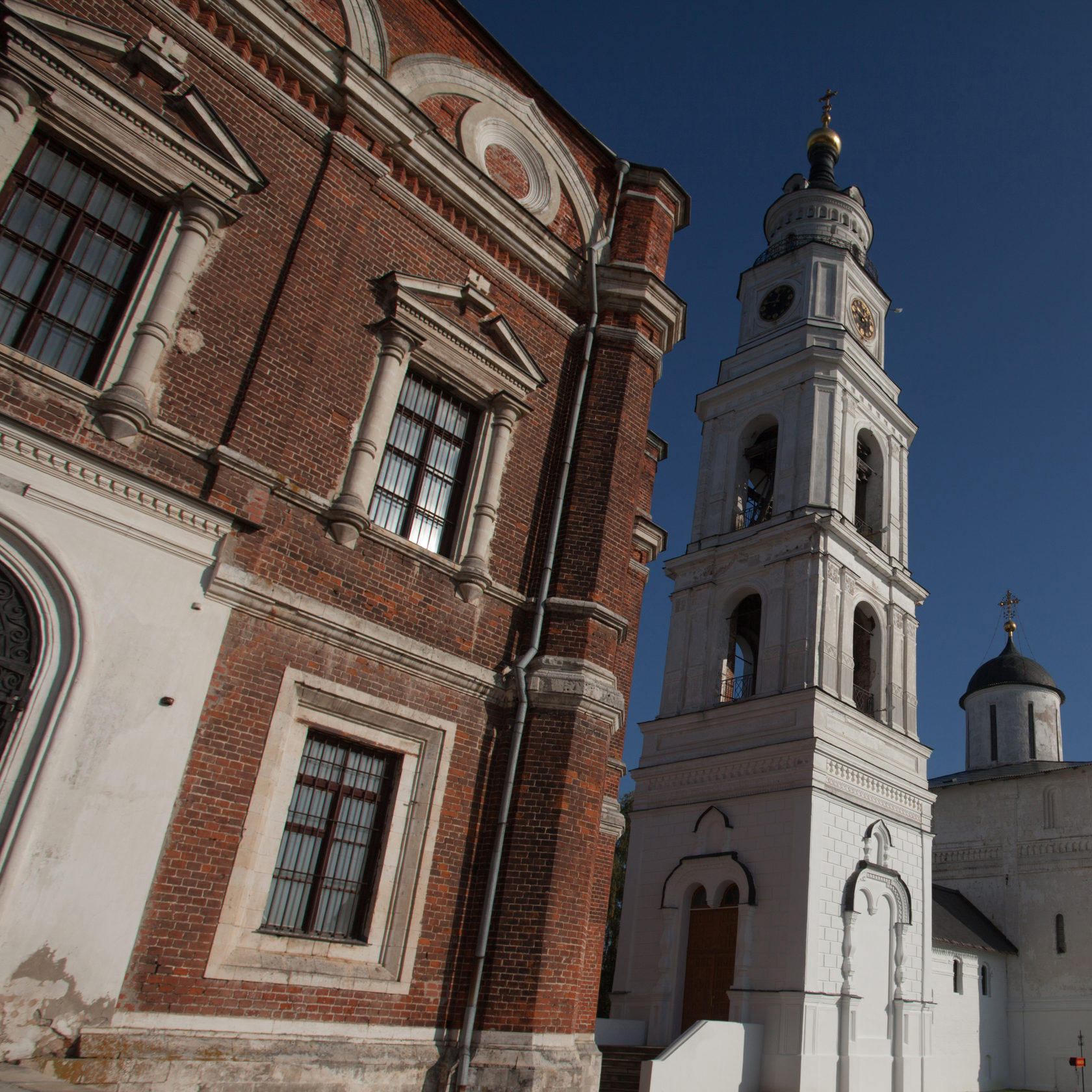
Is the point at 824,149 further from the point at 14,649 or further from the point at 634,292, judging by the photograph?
the point at 14,649

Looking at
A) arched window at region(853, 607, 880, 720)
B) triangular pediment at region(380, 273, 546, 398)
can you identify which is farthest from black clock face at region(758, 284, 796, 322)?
triangular pediment at region(380, 273, 546, 398)

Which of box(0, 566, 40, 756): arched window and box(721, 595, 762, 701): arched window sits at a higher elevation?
box(721, 595, 762, 701): arched window

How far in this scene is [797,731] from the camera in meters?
21.9

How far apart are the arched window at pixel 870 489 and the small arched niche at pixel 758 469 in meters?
2.45

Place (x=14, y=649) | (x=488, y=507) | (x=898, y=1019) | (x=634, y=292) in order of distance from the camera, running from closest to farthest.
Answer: (x=14, y=649), (x=488, y=507), (x=634, y=292), (x=898, y=1019)

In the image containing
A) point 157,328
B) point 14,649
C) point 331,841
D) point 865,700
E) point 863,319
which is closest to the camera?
point 14,649

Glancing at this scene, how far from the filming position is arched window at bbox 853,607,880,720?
25203 mm

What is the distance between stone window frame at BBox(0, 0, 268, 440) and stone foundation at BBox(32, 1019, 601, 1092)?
4.73 meters

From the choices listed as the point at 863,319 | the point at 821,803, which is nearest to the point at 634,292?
the point at 821,803

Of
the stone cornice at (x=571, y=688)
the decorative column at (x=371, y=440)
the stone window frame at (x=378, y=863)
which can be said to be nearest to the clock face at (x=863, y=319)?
the stone cornice at (x=571, y=688)

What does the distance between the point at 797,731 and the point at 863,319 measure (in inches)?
570

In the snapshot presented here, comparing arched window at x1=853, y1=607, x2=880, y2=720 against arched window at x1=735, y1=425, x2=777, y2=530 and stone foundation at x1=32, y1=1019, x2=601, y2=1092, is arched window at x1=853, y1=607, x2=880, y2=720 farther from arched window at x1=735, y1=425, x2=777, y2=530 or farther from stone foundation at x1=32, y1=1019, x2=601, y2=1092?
stone foundation at x1=32, y1=1019, x2=601, y2=1092

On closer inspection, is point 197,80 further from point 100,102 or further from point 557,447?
point 557,447

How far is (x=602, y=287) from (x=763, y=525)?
1415 centimetres
